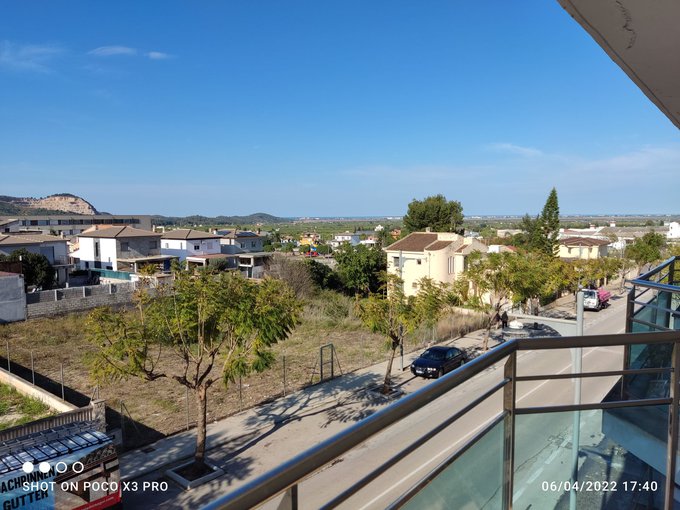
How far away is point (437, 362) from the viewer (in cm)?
1661

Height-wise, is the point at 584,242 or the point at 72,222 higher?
the point at 72,222

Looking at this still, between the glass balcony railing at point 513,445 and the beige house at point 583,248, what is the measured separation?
4424 centimetres

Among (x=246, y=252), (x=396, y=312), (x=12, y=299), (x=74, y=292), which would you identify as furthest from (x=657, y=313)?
(x=246, y=252)

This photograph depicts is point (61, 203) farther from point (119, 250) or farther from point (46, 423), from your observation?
point (46, 423)

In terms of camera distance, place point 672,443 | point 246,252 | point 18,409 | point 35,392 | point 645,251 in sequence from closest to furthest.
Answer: point 672,443, point 18,409, point 35,392, point 645,251, point 246,252

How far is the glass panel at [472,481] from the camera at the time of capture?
181cm

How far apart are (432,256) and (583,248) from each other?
22.3 meters

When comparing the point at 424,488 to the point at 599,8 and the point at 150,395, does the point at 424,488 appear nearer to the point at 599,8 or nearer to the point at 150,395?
the point at 599,8

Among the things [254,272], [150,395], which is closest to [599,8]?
[150,395]

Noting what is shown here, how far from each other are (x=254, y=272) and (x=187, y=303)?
93.6ft

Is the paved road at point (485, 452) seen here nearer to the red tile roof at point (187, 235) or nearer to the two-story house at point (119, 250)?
the two-story house at point (119, 250)

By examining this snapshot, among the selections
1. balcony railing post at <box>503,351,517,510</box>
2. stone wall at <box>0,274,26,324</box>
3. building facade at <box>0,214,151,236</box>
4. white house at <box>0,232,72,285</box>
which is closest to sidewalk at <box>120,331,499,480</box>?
balcony railing post at <box>503,351,517,510</box>

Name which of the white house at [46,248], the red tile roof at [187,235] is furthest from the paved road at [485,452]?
the red tile roof at [187,235]

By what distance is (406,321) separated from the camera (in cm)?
1484
